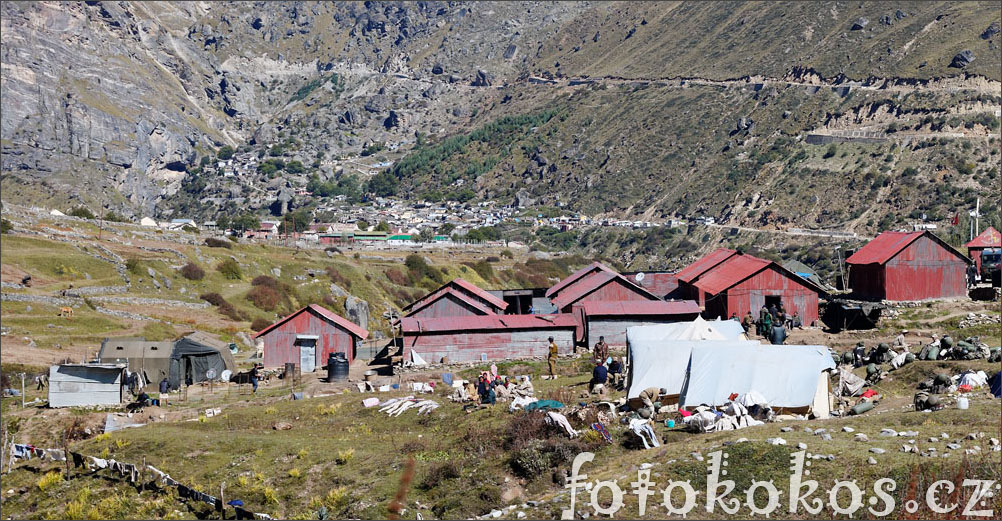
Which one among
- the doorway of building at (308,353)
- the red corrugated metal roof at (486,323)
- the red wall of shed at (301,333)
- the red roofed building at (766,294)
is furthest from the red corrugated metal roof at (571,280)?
the doorway of building at (308,353)

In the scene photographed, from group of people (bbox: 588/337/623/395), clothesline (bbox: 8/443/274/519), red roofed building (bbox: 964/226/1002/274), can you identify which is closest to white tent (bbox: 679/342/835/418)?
group of people (bbox: 588/337/623/395)

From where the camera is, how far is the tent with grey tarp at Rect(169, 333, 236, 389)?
1505 inches

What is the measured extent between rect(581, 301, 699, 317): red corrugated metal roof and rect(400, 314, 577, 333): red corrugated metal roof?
1.56 meters

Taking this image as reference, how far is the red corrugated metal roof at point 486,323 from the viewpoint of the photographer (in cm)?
4112

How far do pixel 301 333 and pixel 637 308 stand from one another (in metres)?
14.6

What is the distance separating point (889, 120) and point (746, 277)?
4049 inches

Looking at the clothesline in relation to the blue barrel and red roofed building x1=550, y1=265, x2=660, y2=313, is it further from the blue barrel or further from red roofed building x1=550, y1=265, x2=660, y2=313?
red roofed building x1=550, y1=265, x2=660, y2=313

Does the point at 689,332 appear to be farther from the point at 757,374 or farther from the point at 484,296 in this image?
the point at 484,296

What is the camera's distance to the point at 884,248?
4825 centimetres

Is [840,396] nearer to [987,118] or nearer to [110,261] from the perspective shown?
[110,261]

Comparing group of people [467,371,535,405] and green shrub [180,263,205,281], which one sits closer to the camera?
group of people [467,371,535,405]

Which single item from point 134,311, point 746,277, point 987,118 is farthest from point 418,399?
point 987,118

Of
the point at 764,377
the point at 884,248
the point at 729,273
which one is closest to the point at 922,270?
the point at 884,248

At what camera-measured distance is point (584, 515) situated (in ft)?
55.0
